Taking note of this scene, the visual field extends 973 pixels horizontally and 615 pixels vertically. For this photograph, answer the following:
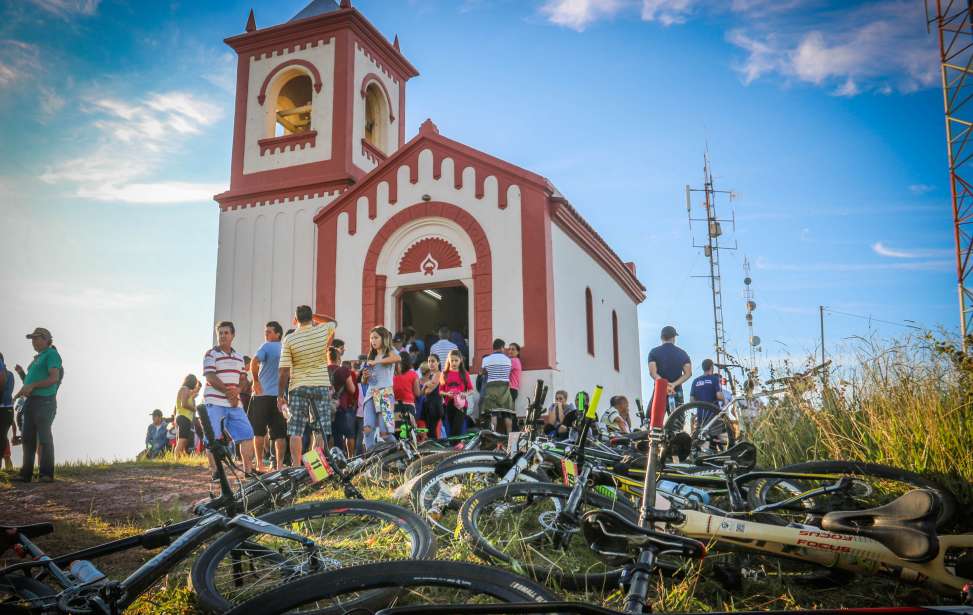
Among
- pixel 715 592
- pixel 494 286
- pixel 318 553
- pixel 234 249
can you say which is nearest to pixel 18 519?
pixel 318 553

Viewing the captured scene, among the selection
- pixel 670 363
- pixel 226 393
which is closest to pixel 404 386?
pixel 226 393

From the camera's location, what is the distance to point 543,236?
1639 cm

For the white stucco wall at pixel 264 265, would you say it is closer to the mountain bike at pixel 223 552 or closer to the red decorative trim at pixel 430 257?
the red decorative trim at pixel 430 257

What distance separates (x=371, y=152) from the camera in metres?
21.8

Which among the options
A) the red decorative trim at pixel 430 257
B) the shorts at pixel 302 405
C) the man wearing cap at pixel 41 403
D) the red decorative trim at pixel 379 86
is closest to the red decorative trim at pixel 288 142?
the red decorative trim at pixel 379 86

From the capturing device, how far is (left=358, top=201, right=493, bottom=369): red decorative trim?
1648cm

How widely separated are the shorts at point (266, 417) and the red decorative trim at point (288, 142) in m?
12.3

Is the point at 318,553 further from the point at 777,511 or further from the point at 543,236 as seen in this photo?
the point at 543,236

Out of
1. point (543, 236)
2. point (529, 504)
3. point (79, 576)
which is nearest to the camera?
point (79, 576)

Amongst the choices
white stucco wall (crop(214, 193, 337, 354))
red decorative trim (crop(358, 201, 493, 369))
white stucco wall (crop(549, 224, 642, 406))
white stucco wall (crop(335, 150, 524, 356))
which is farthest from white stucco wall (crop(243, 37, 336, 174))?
white stucco wall (crop(549, 224, 642, 406))

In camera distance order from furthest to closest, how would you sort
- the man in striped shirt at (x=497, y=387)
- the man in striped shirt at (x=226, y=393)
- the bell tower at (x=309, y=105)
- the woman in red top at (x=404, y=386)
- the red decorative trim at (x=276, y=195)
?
the bell tower at (x=309, y=105)
the red decorative trim at (x=276, y=195)
the man in striped shirt at (x=497, y=387)
the woman in red top at (x=404, y=386)
the man in striped shirt at (x=226, y=393)

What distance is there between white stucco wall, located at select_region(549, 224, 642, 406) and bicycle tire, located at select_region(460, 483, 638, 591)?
403 inches

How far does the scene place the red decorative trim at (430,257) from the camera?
17.2m

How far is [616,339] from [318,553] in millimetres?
19197
